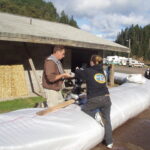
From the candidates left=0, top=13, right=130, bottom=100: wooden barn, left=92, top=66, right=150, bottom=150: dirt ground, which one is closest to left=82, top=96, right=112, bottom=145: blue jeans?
left=92, top=66, right=150, bottom=150: dirt ground

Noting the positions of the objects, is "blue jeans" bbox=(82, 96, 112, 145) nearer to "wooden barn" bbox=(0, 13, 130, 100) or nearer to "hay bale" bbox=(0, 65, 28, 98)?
"wooden barn" bbox=(0, 13, 130, 100)

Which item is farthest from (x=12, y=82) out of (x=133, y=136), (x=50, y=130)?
(x=50, y=130)

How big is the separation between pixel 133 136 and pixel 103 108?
1583 millimetres

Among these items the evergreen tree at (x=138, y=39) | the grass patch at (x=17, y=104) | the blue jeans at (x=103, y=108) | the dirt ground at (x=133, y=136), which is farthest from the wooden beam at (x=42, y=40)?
the evergreen tree at (x=138, y=39)

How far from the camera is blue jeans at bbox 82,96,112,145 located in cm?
397

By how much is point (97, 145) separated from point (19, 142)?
6.28ft

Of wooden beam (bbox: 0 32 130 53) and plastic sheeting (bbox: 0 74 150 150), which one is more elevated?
wooden beam (bbox: 0 32 130 53)

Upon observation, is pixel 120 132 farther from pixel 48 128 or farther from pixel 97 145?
pixel 48 128

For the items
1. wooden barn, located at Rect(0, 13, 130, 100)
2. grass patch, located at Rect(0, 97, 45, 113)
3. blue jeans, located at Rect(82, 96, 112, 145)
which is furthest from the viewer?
wooden barn, located at Rect(0, 13, 130, 100)

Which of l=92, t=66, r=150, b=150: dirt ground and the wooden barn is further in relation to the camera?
the wooden barn

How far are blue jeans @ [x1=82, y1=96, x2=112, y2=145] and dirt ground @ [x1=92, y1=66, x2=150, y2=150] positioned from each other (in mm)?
386

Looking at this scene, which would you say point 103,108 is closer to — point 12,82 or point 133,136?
point 133,136

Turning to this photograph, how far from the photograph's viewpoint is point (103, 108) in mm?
4113

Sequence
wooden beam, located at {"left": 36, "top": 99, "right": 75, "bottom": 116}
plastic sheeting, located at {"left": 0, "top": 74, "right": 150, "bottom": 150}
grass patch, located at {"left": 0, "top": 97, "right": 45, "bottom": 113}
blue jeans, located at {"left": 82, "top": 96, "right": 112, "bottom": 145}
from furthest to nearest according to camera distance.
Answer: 1. grass patch, located at {"left": 0, "top": 97, "right": 45, "bottom": 113}
2. blue jeans, located at {"left": 82, "top": 96, "right": 112, "bottom": 145}
3. wooden beam, located at {"left": 36, "top": 99, "right": 75, "bottom": 116}
4. plastic sheeting, located at {"left": 0, "top": 74, "right": 150, "bottom": 150}
